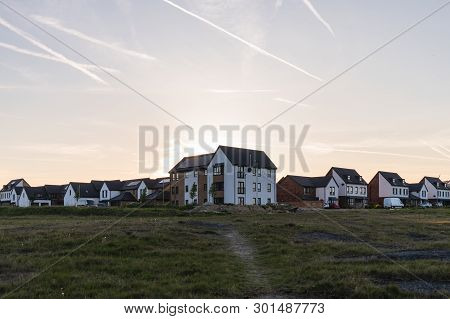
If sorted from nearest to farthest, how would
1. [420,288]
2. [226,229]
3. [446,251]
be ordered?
[420,288]
[446,251]
[226,229]

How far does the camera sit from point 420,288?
15.9 metres

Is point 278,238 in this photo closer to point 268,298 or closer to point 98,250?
point 98,250

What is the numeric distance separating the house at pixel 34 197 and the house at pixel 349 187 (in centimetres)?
8775

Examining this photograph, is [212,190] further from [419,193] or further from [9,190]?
[9,190]

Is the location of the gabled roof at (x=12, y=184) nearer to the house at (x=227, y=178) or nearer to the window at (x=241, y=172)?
the house at (x=227, y=178)

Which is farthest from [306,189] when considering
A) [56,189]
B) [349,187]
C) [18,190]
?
[18,190]

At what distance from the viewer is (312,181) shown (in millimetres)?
121125

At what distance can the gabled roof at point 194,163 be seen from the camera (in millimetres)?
99188

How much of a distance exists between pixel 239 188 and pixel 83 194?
5803 cm

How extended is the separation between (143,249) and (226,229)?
15.5 metres

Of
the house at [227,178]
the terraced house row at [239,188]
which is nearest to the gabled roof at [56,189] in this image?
the terraced house row at [239,188]

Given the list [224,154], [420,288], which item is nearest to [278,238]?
Result: [420,288]

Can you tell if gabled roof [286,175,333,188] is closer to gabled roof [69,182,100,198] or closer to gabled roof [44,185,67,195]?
gabled roof [69,182,100,198]

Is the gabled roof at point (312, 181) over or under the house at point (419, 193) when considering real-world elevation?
over
